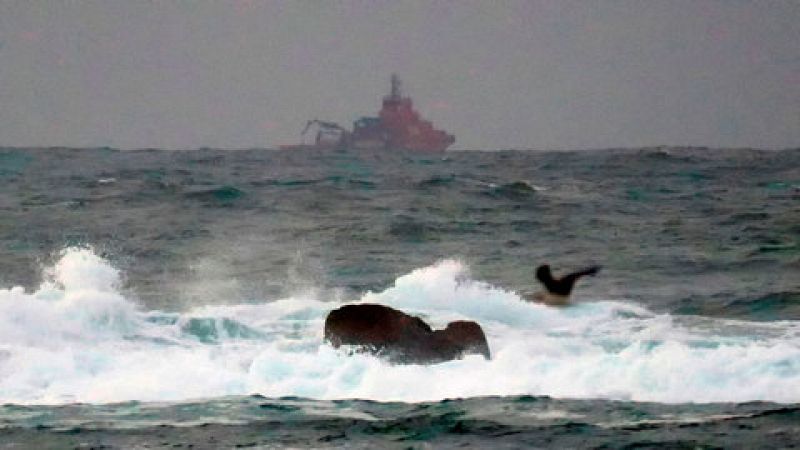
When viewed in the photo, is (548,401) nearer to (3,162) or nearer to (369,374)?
(369,374)

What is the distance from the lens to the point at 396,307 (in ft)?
73.7

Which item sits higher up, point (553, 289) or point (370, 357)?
point (553, 289)

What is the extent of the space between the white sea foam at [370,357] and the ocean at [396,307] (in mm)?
46

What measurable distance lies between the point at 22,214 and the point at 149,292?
47.1ft

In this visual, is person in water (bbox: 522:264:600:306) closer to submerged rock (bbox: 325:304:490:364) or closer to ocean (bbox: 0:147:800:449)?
ocean (bbox: 0:147:800:449)

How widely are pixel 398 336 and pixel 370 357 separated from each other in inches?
18.5

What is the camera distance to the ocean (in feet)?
45.9

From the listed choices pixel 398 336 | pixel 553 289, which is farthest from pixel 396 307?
pixel 398 336

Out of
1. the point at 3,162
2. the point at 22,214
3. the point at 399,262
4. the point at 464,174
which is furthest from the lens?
the point at 3,162

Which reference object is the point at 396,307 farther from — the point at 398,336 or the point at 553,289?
the point at 398,336

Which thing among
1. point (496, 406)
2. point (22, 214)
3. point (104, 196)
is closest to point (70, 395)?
point (496, 406)

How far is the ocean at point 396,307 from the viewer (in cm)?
1399

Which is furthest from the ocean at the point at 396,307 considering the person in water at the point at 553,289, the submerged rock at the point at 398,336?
the person in water at the point at 553,289

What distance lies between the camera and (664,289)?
2477 cm
